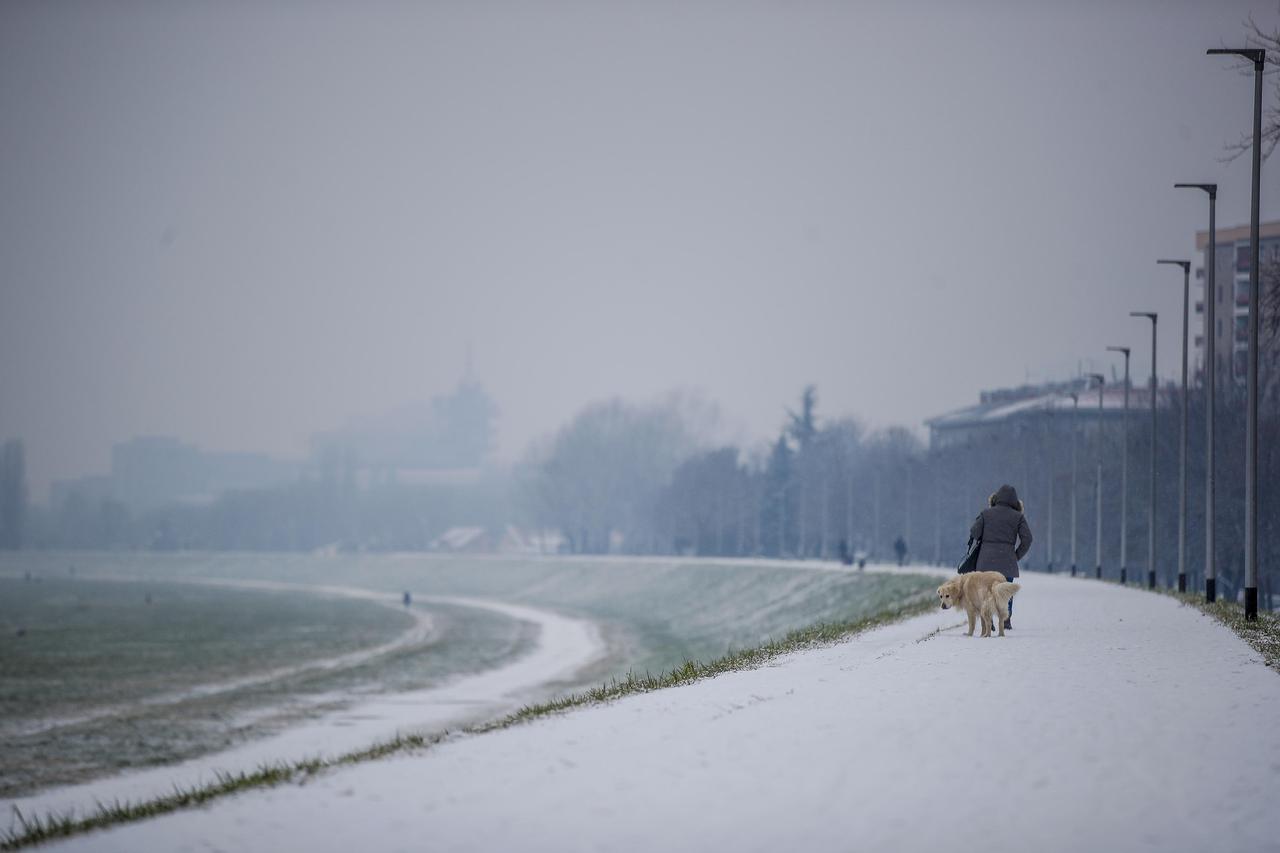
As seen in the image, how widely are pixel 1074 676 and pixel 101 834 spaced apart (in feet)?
32.6

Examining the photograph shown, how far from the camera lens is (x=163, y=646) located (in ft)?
244

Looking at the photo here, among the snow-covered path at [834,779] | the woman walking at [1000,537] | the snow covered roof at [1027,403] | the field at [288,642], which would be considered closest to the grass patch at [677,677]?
the snow-covered path at [834,779]

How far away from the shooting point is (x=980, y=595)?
22000 millimetres

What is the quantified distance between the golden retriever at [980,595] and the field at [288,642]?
21.2m

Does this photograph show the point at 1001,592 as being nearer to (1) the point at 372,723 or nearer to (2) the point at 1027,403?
(1) the point at 372,723

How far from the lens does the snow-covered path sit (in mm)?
9750

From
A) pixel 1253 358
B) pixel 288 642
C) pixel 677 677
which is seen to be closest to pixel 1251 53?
pixel 1253 358

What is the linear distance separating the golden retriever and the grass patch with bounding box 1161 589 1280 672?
3.38 meters

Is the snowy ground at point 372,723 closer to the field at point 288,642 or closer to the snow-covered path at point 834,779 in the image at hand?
the field at point 288,642

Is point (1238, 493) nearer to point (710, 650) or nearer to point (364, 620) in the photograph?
point (710, 650)

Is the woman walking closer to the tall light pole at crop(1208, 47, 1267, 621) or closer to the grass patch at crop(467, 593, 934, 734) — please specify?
the grass patch at crop(467, 593, 934, 734)

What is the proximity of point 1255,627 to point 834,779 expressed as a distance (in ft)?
56.5

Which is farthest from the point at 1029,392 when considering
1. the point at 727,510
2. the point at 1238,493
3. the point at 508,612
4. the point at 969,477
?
the point at 1238,493

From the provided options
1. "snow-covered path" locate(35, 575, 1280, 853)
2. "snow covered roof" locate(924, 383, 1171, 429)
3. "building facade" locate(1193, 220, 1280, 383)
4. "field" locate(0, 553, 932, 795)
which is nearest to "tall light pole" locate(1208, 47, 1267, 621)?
"snow-covered path" locate(35, 575, 1280, 853)
